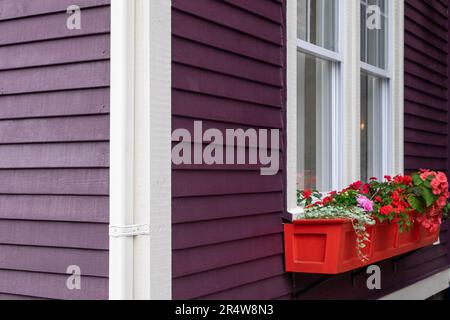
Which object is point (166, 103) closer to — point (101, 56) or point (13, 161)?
point (101, 56)

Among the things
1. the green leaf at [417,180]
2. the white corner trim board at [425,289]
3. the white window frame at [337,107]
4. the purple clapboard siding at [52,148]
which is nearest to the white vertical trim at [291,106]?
the white window frame at [337,107]

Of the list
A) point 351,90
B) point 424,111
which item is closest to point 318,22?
point 351,90

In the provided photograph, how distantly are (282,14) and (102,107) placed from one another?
153 cm

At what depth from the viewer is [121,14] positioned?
309 centimetres

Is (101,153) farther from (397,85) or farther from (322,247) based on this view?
(397,85)

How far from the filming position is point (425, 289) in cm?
669

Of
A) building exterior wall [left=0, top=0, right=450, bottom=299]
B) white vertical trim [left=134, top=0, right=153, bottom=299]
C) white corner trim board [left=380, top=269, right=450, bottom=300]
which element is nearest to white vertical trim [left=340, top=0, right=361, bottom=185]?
building exterior wall [left=0, top=0, right=450, bottom=299]

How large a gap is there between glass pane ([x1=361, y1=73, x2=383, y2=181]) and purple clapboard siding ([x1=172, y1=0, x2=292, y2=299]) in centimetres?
146

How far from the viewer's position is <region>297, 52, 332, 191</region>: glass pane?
15.1ft

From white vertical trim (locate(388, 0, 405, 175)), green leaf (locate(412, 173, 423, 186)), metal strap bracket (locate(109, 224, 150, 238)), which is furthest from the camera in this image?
white vertical trim (locate(388, 0, 405, 175))

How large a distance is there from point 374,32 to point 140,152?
3.09 m

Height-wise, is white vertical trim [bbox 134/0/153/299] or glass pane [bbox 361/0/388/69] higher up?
glass pane [bbox 361/0/388/69]

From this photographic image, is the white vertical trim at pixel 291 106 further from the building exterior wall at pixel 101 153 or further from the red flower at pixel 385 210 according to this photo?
the red flower at pixel 385 210

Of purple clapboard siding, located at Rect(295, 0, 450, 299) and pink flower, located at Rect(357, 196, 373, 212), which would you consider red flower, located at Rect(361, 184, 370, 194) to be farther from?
purple clapboard siding, located at Rect(295, 0, 450, 299)
